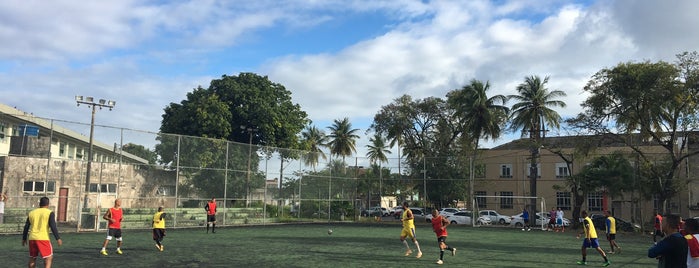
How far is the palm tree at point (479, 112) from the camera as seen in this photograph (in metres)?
44.7

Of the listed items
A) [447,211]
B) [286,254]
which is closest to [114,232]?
[286,254]

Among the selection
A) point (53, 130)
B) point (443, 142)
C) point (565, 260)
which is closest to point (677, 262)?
point (565, 260)

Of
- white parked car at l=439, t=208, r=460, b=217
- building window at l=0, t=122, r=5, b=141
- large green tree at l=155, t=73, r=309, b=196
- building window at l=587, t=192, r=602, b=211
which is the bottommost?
white parked car at l=439, t=208, r=460, b=217

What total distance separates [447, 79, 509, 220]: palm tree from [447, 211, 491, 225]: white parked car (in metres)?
8.11

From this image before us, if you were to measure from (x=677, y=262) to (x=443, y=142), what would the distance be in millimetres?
45578

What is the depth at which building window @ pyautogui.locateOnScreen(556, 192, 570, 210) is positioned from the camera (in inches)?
1975

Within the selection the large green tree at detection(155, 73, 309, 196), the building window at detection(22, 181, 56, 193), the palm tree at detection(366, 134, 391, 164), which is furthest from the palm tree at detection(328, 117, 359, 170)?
the building window at detection(22, 181, 56, 193)

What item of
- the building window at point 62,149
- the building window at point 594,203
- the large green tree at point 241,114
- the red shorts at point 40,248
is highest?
the large green tree at point 241,114

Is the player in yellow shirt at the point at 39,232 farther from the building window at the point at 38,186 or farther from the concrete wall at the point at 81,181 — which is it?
the building window at the point at 38,186

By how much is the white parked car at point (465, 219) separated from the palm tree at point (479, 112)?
811 centimetres

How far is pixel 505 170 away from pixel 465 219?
2017cm

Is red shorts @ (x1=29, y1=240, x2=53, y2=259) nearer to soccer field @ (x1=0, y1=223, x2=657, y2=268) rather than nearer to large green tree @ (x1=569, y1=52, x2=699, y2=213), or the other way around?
soccer field @ (x1=0, y1=223, x2=657, y2=268)

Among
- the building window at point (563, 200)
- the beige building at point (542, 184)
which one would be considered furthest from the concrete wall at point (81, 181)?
the building window at point (563, 200)

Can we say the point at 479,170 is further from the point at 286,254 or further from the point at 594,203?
the point at 286,254
